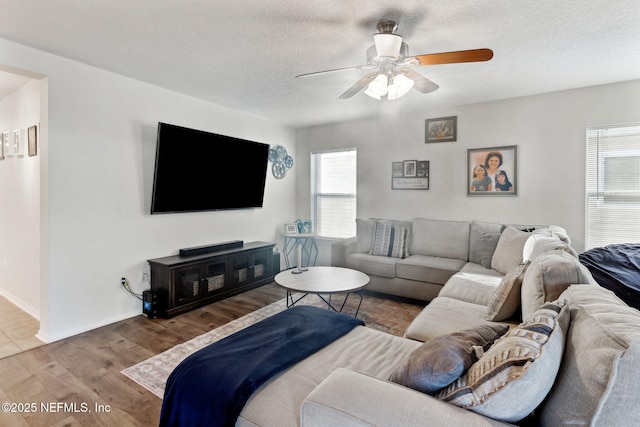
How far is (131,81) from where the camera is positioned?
10.6 ft

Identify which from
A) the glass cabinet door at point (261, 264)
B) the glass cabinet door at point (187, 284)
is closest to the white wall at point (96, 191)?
the glass cabinet door at point (187, 284)

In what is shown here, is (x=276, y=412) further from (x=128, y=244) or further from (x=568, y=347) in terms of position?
(x=128, y=244)

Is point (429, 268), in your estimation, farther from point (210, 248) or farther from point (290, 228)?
point (210, 248)

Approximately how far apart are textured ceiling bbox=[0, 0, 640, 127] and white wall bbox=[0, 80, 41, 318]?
120 centimetres

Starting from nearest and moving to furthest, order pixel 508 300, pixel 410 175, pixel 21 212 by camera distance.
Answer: pixel 508 300 < pixel 21 212 < pixel 410 175

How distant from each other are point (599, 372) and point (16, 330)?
420cm

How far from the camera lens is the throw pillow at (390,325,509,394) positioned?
3.36ft

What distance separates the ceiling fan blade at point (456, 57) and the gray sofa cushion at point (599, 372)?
1537 millimetres

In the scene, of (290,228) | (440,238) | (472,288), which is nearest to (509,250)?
(472,288)

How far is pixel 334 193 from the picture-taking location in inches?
208

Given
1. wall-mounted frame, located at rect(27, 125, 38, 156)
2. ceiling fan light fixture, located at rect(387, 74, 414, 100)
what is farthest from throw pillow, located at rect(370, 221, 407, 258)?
wall-mounted frame, located at rect(27, 125, 38, 156)

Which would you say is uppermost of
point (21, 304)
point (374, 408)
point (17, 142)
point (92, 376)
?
point (17, 142)

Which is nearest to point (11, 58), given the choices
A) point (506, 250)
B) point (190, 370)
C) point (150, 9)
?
point (150, 9)

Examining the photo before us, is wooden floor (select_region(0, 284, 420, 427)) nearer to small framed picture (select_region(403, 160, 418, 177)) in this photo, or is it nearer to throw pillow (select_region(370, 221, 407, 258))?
throw pillow (select_region(370, 221, 407, 258))
